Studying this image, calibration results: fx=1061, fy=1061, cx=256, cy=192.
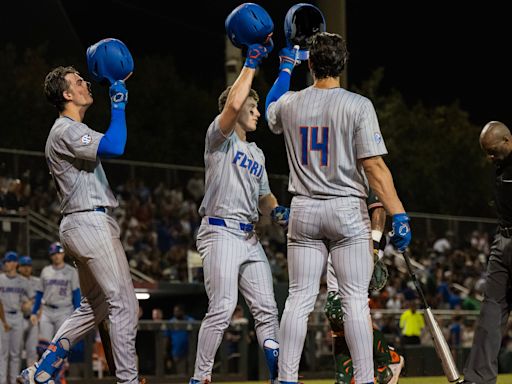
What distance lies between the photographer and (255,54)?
23.8 ft

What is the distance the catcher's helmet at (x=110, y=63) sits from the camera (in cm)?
746

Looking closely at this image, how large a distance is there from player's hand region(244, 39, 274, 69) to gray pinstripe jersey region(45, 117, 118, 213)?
116 cm

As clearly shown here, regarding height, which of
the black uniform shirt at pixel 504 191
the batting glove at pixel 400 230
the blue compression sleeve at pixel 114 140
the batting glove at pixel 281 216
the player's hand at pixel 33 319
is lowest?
the player's hand at pixel 33 319

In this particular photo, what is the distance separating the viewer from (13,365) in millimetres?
14547

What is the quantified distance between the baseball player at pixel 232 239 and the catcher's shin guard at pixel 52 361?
0.96m

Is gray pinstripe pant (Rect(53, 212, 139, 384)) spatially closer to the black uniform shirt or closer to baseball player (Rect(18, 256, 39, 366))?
the black uniform shirt

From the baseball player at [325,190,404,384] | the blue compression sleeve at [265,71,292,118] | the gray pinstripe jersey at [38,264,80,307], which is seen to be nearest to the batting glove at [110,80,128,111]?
the blue compression sleeve at [265,71,292,118]

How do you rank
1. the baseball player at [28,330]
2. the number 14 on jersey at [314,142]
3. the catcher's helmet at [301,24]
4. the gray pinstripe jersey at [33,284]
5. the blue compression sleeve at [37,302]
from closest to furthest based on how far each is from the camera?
the number 14 on jersey at [314,142] → the catcher's helmet at [301,24] → the blue compression sleeve at [37,302] → the baseball player at [28,330] → the gray pinstripe jersey at [33,284]

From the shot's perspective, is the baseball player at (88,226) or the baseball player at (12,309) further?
the baseball player at (12,309)

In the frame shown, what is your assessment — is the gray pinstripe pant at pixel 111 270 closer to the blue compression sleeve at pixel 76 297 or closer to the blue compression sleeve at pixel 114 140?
the blue compression sleeve at pixel 114 140

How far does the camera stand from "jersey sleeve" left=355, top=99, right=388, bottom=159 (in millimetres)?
6473

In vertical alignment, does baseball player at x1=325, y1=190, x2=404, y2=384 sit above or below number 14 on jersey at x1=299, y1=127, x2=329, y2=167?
below

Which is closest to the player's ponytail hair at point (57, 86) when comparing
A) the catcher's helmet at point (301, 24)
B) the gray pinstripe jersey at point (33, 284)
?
the catcher's helmet at point (301, 24)

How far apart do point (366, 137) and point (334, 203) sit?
17.7 inches
